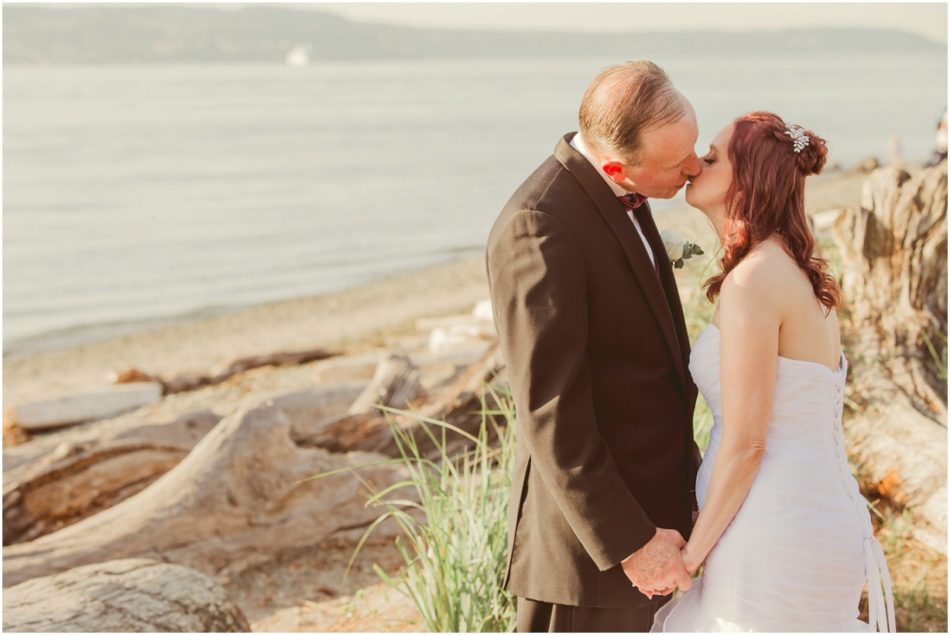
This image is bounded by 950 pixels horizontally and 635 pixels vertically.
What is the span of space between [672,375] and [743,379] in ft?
0.82

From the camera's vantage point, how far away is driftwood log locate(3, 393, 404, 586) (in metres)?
5.22

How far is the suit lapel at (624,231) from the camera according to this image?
270 cm

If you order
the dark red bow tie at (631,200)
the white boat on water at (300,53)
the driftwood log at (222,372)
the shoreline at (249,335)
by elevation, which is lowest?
the shoreline at (249,335)

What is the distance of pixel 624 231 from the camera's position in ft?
8.89

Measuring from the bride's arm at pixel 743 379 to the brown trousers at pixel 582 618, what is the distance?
1.18 feet

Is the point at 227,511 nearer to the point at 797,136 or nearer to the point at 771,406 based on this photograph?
the point at 771,406

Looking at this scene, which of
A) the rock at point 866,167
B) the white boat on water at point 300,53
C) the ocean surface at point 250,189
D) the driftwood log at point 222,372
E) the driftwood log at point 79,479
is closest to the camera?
the driftwood log at point 79,479

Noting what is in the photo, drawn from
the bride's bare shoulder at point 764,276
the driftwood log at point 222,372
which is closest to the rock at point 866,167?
the driftwood log at point 222,372

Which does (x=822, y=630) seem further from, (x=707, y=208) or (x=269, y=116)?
(x=269, y=116)

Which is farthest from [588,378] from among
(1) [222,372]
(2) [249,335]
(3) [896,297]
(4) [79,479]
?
(2) [249,335]

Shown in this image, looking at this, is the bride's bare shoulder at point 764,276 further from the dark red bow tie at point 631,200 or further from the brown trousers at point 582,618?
the brown trousers at point 582,618

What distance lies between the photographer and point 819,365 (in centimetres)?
271

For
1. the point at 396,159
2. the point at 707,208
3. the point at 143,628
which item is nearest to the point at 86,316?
the point at 143,628

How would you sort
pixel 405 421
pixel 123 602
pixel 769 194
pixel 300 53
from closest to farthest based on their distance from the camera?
pixel 769 194
pixel 123 602
pixel 405 421
pixel 300 53
